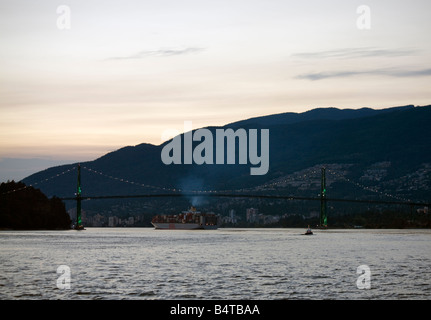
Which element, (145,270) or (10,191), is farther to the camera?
(10,191)

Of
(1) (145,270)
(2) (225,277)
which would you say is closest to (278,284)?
(2) (225,277)

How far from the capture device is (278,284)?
A: 44.3 metres

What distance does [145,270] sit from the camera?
54.9m

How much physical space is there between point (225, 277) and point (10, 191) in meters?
141
